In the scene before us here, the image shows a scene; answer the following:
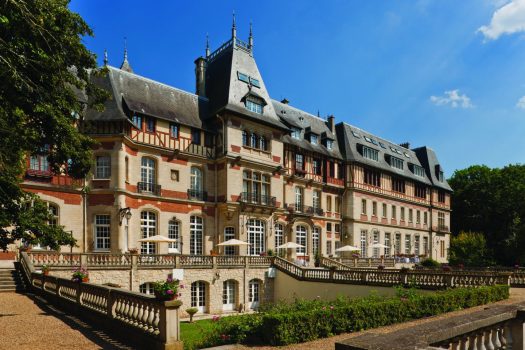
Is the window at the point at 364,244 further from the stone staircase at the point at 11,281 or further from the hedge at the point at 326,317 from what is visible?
the stone staircase at the point at 11,281

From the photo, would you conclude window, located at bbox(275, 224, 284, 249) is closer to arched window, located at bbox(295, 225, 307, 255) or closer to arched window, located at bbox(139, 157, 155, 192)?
arched window, located at bbox(295, 225, 307, 255)

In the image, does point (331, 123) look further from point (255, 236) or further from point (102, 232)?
point (102, 232)

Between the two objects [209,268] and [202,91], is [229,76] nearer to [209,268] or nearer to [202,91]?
[202,91]

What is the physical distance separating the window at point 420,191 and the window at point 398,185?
10.4 ft

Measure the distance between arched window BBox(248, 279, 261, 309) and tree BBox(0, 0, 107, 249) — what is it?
16106mm

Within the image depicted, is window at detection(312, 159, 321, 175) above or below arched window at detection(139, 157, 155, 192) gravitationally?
above

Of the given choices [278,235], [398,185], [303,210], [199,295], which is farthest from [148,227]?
[398,185]

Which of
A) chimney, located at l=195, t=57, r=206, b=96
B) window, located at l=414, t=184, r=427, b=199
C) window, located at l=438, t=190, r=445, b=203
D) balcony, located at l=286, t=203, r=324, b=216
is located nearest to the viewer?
chimney, located at l=195, t=57, r=206, b=96

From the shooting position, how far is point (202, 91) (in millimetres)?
32000

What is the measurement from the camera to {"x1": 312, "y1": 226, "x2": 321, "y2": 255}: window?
3588cm

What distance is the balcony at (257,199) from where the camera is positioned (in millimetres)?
28906

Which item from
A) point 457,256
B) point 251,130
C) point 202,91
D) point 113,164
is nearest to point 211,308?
point 113,164

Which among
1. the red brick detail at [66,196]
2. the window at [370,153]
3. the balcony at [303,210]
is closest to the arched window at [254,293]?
the balcony at [303,210]

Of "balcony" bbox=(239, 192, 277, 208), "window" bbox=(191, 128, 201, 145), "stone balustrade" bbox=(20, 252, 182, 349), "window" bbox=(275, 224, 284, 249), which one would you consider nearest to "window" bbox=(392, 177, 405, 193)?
"window" bbox=(275, 224, 284, 249)
